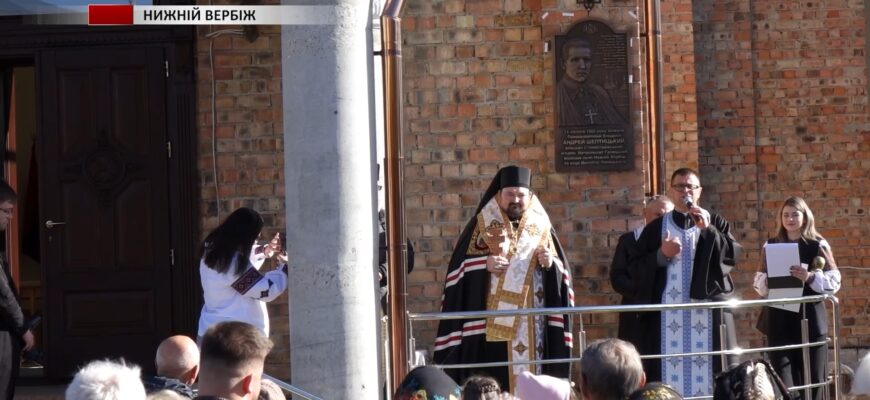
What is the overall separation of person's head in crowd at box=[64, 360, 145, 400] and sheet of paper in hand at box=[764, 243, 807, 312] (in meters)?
5.56

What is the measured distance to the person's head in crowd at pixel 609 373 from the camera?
15.4 ft

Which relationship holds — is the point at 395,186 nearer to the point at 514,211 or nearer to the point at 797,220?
the point at 514,211

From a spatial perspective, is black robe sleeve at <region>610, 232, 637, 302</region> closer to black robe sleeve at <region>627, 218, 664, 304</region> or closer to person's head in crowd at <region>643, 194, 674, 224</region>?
black robe sleeve at <region>627, 218, 664, 304</region>

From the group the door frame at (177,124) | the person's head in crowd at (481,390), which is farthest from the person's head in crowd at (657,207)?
the person's head in crowd at (481,390)

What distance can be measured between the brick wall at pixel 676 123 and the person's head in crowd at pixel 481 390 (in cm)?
404

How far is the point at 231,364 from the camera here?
13.8 ft

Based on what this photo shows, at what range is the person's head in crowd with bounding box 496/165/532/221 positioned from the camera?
8039 mm

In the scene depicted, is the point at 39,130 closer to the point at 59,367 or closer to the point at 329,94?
the point at 59,367

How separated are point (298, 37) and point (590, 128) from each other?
322 cm

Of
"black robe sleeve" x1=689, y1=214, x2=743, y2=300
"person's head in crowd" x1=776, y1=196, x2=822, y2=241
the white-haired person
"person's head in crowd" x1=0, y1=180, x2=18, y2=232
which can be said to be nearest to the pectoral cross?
"black robe sleeve" x1=689, y1=214, x2=743, y2=300

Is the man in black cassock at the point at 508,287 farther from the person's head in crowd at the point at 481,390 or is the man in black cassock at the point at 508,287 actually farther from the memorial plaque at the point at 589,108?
the person's head in crowd at the point at 481,390

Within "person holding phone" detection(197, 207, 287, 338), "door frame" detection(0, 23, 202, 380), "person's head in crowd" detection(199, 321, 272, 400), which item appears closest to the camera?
"person's head in crowd" detection(199, 321, 272, 400)

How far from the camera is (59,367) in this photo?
9102 millimetres

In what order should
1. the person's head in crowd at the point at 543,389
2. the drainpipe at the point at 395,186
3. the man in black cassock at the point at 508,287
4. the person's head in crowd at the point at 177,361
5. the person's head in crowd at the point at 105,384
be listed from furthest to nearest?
the man in black cassock at the point at 508,287 < the drainpipe at the point at 395,186 < the person's head in crowd at the point at 177,361 < the person's head in crowd at the point at 543,389 < the person's head in crowd at the point at 105,384
